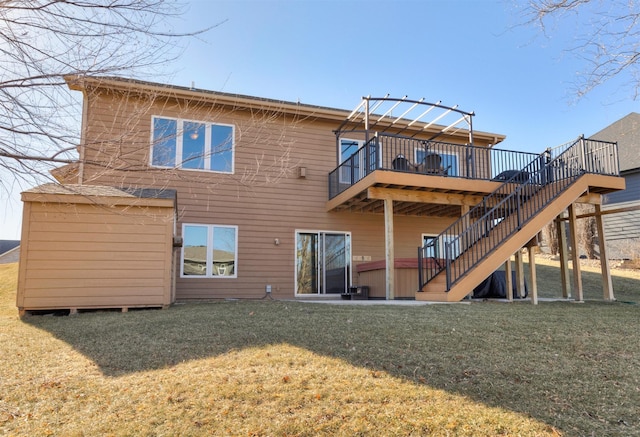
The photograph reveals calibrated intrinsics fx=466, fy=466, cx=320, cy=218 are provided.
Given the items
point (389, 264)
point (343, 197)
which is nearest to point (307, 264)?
point (343, 197)

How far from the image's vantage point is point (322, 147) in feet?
39.7

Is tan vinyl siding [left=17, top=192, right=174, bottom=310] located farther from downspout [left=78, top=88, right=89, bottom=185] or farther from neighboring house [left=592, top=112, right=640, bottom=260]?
neighboring house [left=592, top=112, right=640, bottom=260]

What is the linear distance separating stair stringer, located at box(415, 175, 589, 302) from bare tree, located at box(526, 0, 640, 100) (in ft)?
11.6

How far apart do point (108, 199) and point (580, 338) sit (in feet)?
22.6

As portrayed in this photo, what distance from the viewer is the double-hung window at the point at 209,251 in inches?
415

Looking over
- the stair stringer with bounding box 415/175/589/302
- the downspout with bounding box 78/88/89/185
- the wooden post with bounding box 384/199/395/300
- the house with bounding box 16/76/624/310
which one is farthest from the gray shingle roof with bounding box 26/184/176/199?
the stair stringer with bounding box 415/175/589/302

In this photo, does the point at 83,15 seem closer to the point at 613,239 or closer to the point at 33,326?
the point at 33,326

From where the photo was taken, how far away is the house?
9.68 metres

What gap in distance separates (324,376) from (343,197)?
7384mm

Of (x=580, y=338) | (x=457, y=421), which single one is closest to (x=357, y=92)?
(x=580, y=338)

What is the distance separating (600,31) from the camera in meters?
5.73

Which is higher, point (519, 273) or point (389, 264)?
point (389, 264)

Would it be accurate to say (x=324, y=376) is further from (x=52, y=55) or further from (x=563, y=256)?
A: (x=563, y=256)

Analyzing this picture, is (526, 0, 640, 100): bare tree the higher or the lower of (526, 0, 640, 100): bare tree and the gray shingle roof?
the higher
